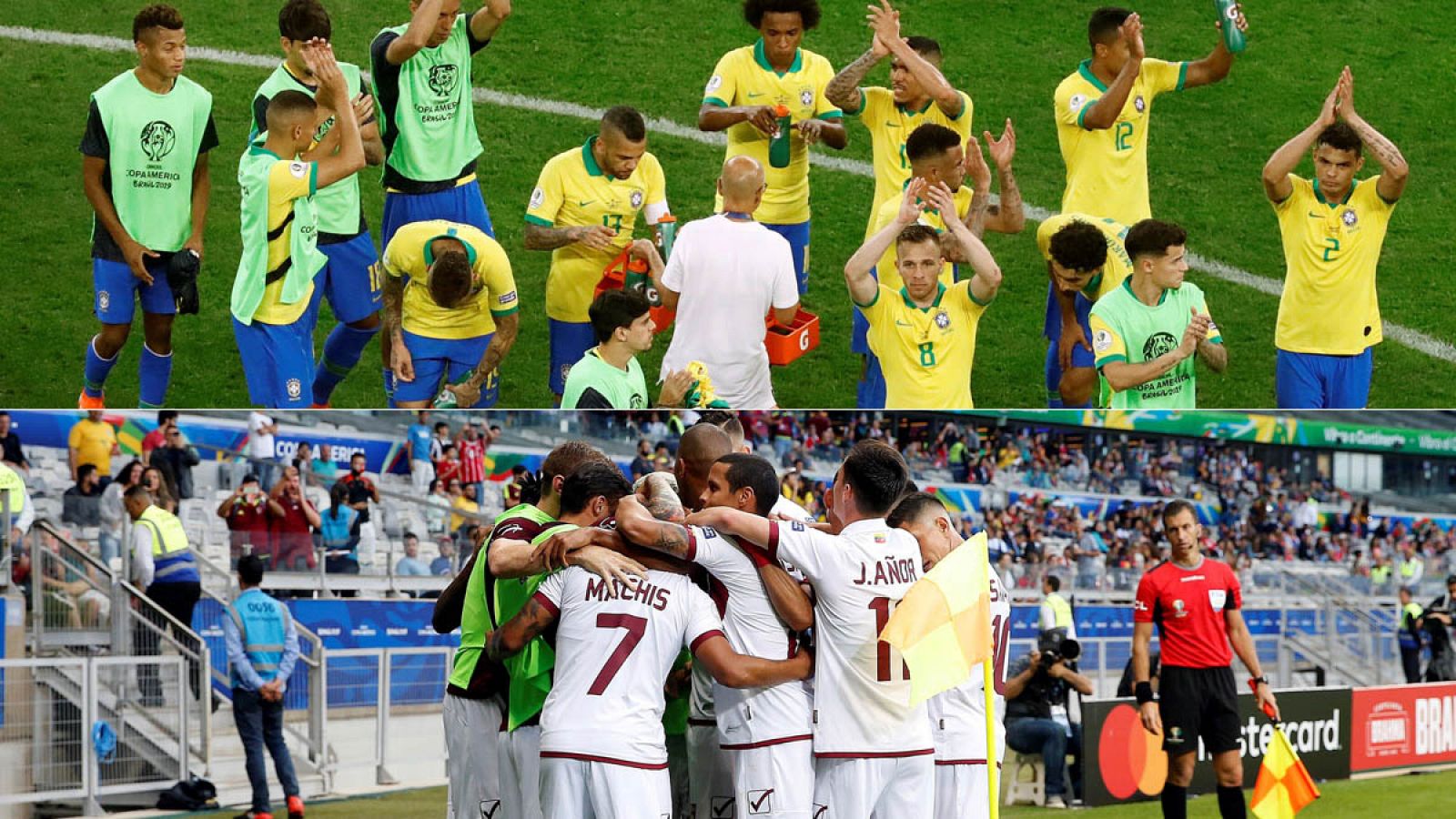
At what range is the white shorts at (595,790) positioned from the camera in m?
5.00

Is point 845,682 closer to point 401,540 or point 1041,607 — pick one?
point 401,540

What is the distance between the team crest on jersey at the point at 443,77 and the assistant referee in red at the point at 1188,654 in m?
4.26

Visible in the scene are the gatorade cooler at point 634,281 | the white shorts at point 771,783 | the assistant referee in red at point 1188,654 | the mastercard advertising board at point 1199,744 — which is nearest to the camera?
the white shorts at point 771,783

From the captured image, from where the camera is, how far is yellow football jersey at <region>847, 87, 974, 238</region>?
935 cm

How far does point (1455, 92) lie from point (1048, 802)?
8197 mm

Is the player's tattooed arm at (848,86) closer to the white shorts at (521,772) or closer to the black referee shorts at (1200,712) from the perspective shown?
the black referee shorts at (1200,712)

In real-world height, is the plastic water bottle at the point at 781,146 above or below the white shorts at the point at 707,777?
above

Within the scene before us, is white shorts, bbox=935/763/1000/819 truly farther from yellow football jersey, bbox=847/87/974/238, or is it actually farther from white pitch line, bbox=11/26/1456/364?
white pitch line, bbox=11/26/1456/364

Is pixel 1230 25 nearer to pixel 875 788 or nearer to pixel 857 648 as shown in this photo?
pixel 857 648

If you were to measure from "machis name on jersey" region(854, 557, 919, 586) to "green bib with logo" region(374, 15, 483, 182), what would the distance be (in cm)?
458

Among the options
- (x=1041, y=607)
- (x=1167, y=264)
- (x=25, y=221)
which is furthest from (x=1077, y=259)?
(x=25, y=221)

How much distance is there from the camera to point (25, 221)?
1203 cm

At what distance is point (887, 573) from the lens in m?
5.32

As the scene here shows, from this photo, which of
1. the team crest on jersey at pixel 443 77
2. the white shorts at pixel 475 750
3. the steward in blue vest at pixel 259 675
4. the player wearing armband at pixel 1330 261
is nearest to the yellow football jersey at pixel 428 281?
the team crest on jersey at pixel 443 77
